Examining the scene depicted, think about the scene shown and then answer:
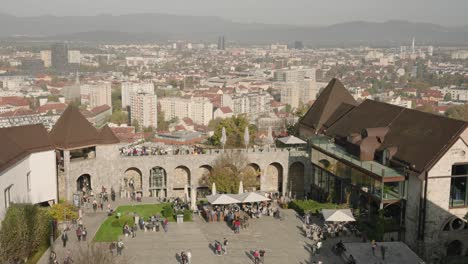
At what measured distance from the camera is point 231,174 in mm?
42656

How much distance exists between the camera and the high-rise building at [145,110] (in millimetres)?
161750

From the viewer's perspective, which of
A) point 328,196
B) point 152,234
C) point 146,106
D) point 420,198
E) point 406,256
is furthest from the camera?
point 146,106

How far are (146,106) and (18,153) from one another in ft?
417

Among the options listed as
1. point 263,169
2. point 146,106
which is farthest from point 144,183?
point 146,106

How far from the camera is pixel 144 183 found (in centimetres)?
4472

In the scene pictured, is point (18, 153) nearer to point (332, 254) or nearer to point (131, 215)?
point (131, 215)

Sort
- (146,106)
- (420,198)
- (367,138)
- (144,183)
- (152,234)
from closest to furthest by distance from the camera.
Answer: (420,198) < (152,234) < (367,138) < (144,183) < (146,106)

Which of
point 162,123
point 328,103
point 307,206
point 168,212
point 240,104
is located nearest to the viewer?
point 168,212

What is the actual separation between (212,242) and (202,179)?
1396cm

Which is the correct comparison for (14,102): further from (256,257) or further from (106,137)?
(256,257)

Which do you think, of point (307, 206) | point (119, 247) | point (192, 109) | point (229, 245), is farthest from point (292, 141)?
point (192, 109)

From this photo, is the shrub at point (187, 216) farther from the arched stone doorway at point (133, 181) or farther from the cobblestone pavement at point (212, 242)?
the arched stone doorway at point (133, 181)

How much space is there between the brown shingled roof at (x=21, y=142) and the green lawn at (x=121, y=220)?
6.81 m

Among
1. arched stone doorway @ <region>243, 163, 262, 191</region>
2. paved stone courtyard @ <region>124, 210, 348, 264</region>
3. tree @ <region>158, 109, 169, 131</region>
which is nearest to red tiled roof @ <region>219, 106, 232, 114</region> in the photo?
tree @ <region>158, 109, 169, 131</region>
